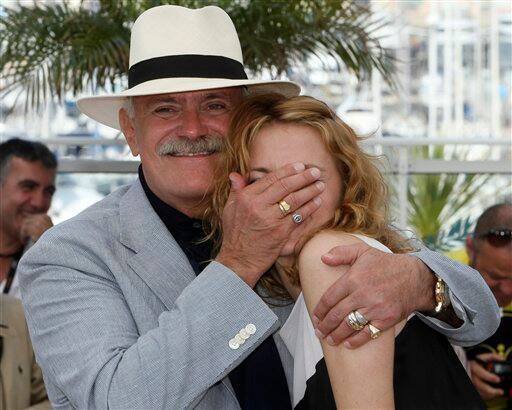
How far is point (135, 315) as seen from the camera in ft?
7.53

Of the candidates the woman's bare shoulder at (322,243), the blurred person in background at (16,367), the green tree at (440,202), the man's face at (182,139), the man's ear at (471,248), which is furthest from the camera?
the green tree at (440,202)

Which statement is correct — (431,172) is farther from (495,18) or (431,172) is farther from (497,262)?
(495,18)

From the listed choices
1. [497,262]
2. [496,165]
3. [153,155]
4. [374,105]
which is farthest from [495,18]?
[153,155]

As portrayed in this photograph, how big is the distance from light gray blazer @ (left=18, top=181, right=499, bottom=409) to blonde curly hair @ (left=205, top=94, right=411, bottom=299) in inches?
8.2

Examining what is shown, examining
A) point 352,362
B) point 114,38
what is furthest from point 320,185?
point 114,38

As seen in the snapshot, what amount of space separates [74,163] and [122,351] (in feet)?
11.1

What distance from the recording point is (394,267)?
2098 millimetres

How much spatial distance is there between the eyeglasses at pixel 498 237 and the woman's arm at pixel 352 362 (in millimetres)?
2530

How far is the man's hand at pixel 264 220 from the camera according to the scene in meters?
2.15

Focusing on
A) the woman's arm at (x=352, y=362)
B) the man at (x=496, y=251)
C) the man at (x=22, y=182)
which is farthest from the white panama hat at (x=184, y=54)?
the man at (x=22, y=182)

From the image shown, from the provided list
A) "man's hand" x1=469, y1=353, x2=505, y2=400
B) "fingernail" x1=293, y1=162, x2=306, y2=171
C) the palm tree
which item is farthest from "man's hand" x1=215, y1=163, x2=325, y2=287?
the palm tree

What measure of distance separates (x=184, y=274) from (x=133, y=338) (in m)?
0.30

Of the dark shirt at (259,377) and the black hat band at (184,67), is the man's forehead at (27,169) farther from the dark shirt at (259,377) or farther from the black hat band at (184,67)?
the dark shirt at (259,377)

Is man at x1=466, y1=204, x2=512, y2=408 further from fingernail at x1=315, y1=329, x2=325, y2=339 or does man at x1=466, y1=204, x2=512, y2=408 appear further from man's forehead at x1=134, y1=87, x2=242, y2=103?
fingernail at x1=315, y1=329, x2=325, y2=339
